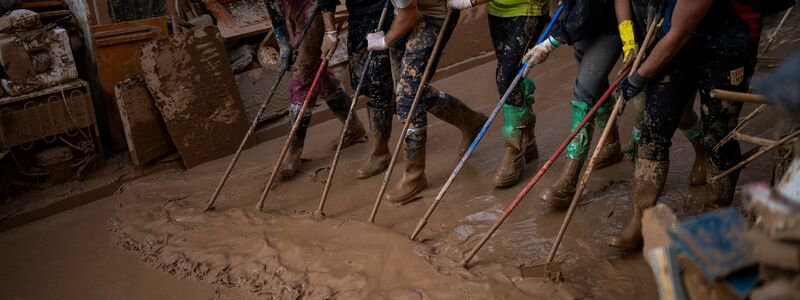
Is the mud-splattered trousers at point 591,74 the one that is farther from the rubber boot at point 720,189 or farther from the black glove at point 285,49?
the black glove at point 285,49

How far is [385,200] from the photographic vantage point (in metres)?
3.94

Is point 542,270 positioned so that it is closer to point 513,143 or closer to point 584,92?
point 584,92

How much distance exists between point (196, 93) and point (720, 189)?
3520 millimetres

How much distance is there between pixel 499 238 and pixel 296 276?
1.03 meters

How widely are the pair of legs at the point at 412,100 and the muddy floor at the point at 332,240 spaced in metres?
0.14

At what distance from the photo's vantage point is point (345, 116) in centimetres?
476

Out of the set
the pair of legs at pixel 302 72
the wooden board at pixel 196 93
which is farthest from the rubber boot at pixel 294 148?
the wooden board at pixel 196 93

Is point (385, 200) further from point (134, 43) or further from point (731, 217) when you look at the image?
point (731, 217)

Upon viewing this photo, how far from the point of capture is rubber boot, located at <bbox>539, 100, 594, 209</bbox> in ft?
11.1

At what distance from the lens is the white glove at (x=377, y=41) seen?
372cm

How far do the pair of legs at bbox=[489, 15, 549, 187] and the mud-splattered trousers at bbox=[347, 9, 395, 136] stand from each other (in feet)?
2.42

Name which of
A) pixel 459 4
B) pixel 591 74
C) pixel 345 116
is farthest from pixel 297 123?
pixel 591 74

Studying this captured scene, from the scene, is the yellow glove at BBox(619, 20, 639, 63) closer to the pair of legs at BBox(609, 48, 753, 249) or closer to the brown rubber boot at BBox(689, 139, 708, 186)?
the pair of legs at BBox(609, 48, 753, 249)

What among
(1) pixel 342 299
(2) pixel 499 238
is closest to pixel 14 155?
(1) pixel 342 299
